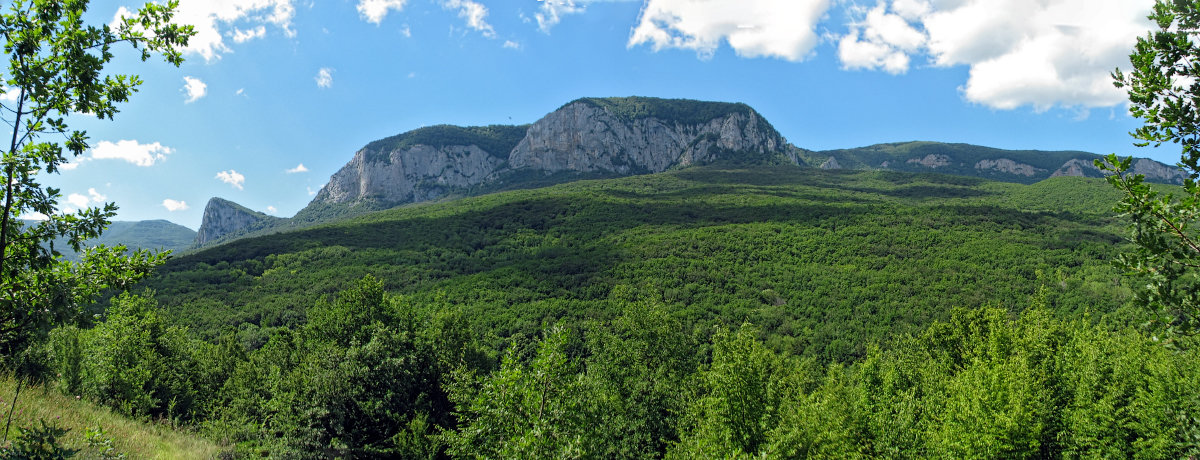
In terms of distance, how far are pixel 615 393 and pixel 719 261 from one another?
248 ft

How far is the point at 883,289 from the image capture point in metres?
76.1

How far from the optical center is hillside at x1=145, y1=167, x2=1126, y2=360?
68250 millimetres

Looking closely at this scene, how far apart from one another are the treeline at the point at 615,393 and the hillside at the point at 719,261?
24.2ft

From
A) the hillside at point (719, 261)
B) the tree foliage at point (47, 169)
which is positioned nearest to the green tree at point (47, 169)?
the tree foliage at point (47, 169)

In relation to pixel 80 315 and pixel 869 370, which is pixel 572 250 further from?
pixel 80 315

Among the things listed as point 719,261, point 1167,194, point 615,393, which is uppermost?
point 1167,194

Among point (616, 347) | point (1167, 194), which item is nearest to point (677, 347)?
point (616, 347)

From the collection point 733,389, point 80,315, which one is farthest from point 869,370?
point 80,315

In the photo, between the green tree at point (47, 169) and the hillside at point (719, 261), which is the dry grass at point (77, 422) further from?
the hillside at point (719, 261)

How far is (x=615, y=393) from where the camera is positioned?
2480 centimetres

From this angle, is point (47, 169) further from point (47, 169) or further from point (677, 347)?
point (677, 347)

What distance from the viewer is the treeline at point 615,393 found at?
47.0 feet

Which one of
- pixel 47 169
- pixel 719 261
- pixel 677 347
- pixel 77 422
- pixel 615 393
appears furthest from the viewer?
pixel 719 261

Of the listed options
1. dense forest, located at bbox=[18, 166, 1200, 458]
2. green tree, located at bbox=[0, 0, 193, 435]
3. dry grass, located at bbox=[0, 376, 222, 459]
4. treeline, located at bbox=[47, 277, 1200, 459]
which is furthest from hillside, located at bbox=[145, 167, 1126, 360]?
green tree, located at bbox=[0, 0, 193, 435]
